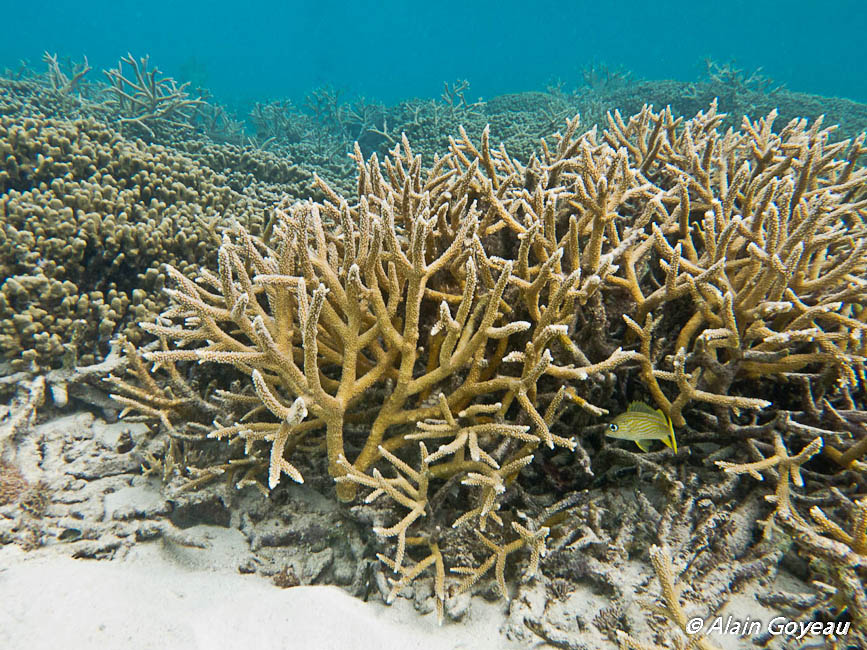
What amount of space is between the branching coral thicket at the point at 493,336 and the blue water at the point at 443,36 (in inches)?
1959

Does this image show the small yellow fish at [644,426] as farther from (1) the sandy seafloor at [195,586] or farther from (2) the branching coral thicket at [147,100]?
(2) the branching coral thicket at [147,100]

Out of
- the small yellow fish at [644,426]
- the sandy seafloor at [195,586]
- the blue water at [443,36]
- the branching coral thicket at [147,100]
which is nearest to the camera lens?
the sandy seafloor at [195,586]

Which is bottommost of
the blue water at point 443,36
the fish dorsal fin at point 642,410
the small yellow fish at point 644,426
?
the small yellow fish at point 644,426

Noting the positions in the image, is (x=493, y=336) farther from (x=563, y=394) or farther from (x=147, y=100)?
(x=147, y=100)

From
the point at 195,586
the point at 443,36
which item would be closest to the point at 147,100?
the point at 195,586

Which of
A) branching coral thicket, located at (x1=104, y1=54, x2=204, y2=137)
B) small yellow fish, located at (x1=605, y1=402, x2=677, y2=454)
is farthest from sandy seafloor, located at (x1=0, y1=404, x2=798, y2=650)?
branching coral thicket, located at (x1=104, y1=54, x2=204, y2=137)

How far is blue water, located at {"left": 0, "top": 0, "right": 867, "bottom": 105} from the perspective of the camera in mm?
57938

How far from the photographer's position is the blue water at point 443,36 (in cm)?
5794

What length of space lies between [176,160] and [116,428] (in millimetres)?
3971

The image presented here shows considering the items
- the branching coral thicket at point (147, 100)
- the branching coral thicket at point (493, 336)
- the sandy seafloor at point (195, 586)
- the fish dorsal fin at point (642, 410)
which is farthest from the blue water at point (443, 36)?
the sandy seafloor at point (195, 586)

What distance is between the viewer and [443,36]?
96.3m

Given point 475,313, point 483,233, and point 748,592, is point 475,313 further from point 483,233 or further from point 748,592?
point 748,592

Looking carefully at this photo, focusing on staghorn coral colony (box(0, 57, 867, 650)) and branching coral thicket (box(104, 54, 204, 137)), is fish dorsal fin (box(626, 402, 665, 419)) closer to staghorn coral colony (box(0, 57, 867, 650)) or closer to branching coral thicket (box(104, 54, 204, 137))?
staghorn coral colony (box(0, 57, 867, 650))

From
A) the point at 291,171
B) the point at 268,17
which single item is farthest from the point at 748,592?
the point at 268,17
